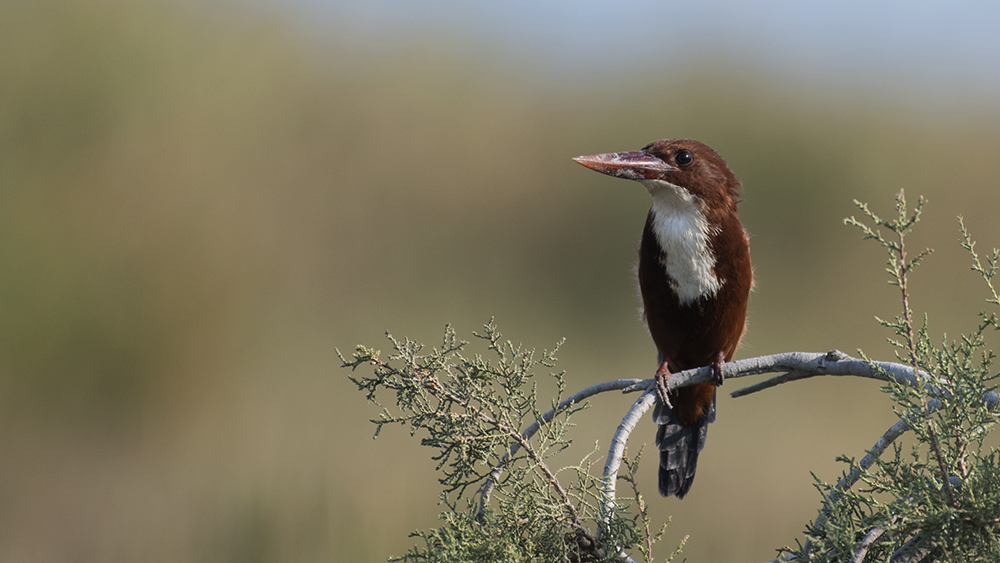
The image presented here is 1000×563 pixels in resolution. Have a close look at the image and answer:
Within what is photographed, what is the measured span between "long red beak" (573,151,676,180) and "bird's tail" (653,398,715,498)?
0.84 meters

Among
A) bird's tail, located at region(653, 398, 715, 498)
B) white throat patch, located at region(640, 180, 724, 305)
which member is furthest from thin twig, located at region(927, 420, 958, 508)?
bird's tail, located at region(653, 398, 715, 498)

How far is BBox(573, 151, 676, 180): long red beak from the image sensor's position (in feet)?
6.69

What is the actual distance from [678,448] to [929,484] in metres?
1.65

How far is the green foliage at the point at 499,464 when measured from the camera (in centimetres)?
→ 119

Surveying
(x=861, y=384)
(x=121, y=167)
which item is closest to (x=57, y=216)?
(x=121, y=167)

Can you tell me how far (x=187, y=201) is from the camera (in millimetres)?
6344

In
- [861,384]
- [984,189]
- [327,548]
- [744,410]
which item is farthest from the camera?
[984,189]

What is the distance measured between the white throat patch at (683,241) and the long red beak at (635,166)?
5cm

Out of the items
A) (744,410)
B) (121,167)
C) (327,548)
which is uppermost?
(121,167)

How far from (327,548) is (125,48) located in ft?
15.2

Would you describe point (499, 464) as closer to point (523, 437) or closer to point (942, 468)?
point (523, 437)

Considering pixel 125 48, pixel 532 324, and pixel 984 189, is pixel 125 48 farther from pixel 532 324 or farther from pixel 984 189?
pixel 984 189

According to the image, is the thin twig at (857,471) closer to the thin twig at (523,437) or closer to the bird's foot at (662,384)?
the thin twig at (523,437)

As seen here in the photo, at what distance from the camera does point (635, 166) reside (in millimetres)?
2127
